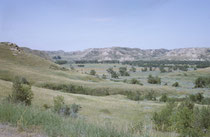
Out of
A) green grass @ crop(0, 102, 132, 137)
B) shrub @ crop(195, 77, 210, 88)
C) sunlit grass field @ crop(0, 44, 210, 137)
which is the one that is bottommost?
shrub @ crop(195, 77, 210, 88)

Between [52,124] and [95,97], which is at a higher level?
[52,124]

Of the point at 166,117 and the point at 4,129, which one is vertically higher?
the point at 4,129

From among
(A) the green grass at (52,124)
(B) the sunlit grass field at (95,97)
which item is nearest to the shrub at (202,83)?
(B) the sunlit grass field at (95,97)

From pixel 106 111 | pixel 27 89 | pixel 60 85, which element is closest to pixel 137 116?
pixel 106 111

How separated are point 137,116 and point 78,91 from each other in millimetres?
30973

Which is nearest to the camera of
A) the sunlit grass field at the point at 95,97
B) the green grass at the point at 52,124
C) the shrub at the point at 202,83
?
→ the green grass at the point at 52,124

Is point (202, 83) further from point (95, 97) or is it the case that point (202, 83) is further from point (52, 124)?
point (52, 124)

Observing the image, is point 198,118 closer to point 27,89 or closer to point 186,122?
point 186,122

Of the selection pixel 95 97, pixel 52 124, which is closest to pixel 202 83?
pixel 95 97

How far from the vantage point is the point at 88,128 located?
22.3 feet

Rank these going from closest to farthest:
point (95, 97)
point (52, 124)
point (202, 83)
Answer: point (52, 124)
point (95, 97)
point (202, 83)

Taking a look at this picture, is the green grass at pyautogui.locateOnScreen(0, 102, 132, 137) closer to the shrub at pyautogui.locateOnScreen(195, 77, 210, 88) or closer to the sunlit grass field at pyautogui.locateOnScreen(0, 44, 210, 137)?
the sunlit grass field at pyautogui.locateOnScreen(0, 44, 210, 137)

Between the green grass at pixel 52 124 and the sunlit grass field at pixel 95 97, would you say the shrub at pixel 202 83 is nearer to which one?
the sunlit grass field at pixel 95 97

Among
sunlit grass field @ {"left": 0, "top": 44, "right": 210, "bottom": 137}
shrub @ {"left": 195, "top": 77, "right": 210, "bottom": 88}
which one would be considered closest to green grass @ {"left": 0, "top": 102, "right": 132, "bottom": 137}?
sunlit grass field @ {"left": 0, "top": 44, "right": 210, "bottom": 137}
